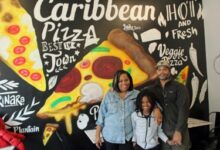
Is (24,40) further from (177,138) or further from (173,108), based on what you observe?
(177,138)

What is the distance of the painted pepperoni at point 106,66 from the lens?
3539 mm

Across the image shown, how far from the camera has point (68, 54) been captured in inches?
134

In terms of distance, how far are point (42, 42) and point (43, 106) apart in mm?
660

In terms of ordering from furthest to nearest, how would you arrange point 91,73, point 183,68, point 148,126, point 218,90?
point 218,90 < point 183,68 < point 91,73 < point 148,126

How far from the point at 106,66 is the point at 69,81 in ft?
1.50

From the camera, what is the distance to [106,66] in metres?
3.58

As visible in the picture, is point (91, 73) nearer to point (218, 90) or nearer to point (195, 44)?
point (195, 44)

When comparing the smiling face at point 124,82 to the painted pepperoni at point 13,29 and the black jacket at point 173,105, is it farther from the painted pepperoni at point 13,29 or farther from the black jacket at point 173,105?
the painted pepperoni at point 13,29

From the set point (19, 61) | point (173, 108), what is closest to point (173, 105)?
point (173, 108)

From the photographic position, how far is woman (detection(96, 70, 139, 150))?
270 cm

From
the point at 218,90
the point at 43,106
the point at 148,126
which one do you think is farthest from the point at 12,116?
the point at 218,90

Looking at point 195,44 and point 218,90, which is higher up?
point 195,44

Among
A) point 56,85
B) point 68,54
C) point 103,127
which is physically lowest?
point 103,127

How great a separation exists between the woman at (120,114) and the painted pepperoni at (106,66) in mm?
790
